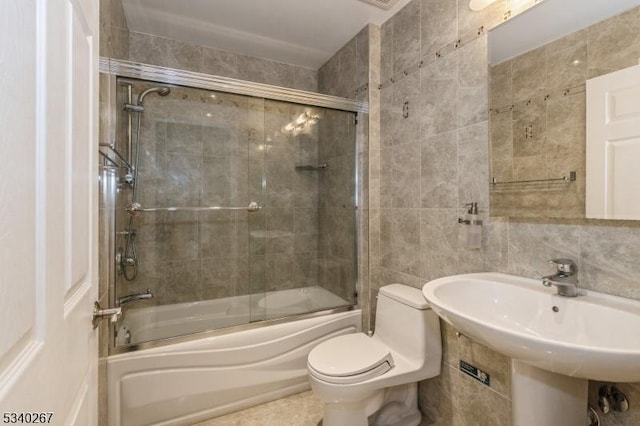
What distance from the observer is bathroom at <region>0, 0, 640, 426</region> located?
106cm

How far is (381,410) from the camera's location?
169cm

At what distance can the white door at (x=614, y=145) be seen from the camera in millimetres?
942

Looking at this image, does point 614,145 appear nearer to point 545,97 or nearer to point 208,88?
point 545,97

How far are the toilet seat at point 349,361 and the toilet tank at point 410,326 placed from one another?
0.09m

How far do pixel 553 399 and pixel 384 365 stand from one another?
0.68 metres

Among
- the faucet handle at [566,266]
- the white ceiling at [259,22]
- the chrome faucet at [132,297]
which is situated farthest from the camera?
the white ceiling at [259,22]

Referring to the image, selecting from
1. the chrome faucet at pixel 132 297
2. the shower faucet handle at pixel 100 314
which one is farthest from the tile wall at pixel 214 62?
the shower faucet handle at pixel 100 314

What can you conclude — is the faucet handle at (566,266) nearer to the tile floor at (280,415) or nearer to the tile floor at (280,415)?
the tile floor at (280,415)

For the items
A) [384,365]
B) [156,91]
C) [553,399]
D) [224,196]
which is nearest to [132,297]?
[224,196]

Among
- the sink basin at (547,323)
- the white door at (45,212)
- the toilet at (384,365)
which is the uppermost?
the white door at (45,212)

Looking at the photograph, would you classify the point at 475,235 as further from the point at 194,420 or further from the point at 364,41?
the point at 194,420

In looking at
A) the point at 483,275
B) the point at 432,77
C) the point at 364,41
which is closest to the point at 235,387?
the point at 483,275

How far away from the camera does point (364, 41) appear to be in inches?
83.7

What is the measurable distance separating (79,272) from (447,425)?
1865 mm
